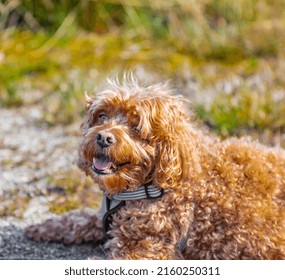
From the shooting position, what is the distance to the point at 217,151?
16.5ft

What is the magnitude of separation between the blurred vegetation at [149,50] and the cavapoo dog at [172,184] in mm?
2433

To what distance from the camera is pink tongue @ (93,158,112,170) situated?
4785 mm

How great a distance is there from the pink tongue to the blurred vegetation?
267 cm

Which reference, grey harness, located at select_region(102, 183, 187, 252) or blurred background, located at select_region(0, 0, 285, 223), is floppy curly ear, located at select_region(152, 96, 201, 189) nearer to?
grey harness, located at select_region(102, 183, 187, 252)

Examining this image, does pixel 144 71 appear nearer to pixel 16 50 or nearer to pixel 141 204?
pixel 16 50

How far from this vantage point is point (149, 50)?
9141 millimetres

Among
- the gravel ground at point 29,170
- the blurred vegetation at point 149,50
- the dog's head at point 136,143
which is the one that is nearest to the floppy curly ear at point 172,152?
the dog's head at point 136,143

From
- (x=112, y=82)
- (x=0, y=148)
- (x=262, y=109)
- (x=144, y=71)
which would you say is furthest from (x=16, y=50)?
(x=112, y=82)

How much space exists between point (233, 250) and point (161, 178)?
0.57 m

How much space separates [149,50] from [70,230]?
4.02 meters

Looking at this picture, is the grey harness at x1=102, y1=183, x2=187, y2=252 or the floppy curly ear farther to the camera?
the grey harness at x1=102, y1=183, x2=187, y2=252

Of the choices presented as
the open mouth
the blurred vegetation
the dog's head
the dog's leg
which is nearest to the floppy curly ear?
the dog's head

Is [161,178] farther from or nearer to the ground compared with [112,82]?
nearer to the ground

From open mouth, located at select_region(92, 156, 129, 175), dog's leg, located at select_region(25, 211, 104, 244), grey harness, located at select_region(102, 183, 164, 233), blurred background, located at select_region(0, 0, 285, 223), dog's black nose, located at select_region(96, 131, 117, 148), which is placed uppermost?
dog's black nose, located at select_region(96, 131, 117, 148)
